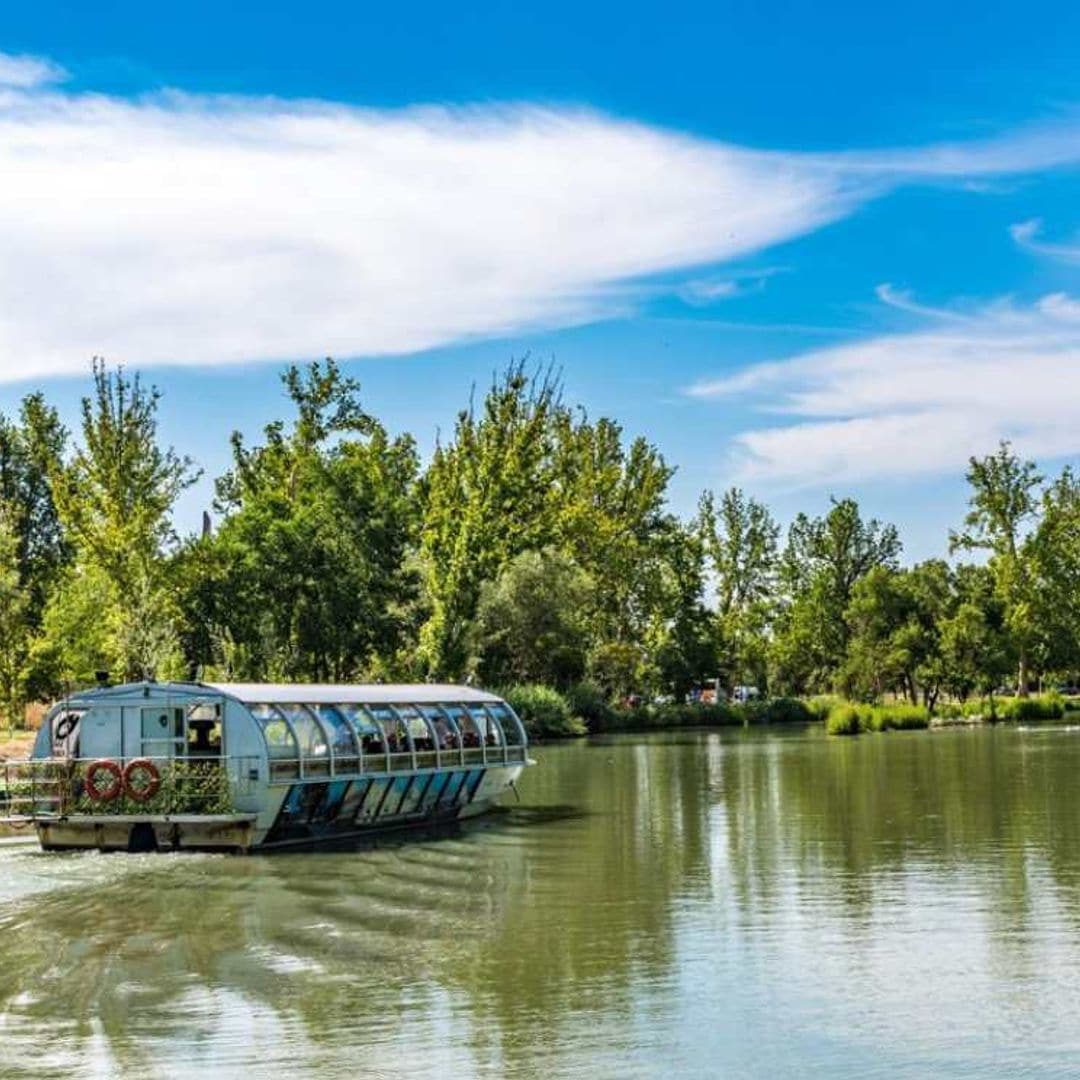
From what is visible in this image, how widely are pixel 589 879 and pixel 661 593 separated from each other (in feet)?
290

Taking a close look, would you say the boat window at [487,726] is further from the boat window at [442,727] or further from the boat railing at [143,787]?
the boat railing at [143,787]

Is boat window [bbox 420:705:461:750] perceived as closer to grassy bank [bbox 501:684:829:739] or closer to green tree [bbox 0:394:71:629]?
grassy bank [bbox 501:684:829:739]

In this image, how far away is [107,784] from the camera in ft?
113

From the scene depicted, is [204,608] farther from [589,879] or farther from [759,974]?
[759,974]

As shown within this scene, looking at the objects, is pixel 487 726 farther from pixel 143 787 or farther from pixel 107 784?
pixel 107 784

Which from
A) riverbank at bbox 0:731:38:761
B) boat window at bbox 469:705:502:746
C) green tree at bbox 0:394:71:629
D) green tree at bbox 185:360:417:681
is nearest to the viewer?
boat window at bbox 469:705:502:746

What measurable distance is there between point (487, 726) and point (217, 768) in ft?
35.5

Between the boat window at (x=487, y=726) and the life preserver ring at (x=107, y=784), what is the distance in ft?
37.3

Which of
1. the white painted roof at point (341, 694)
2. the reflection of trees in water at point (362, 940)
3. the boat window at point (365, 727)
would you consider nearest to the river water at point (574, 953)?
the reflection of trees in water at point (362, 940)

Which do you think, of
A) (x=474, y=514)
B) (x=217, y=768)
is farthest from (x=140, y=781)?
(x=474, y=514)

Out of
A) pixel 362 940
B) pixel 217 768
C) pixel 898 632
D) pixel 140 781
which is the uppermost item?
pixel 898 632

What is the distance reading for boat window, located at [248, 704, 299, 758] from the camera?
3438 cm

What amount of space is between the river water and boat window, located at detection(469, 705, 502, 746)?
2.75 meters

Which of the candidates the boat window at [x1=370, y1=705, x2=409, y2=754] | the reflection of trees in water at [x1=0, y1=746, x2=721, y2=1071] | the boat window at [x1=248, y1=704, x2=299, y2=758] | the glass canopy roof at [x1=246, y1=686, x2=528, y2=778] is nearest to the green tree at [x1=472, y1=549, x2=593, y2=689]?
the glass canopy roof at [x1=246, y1=686, x2=528, y2=778]
